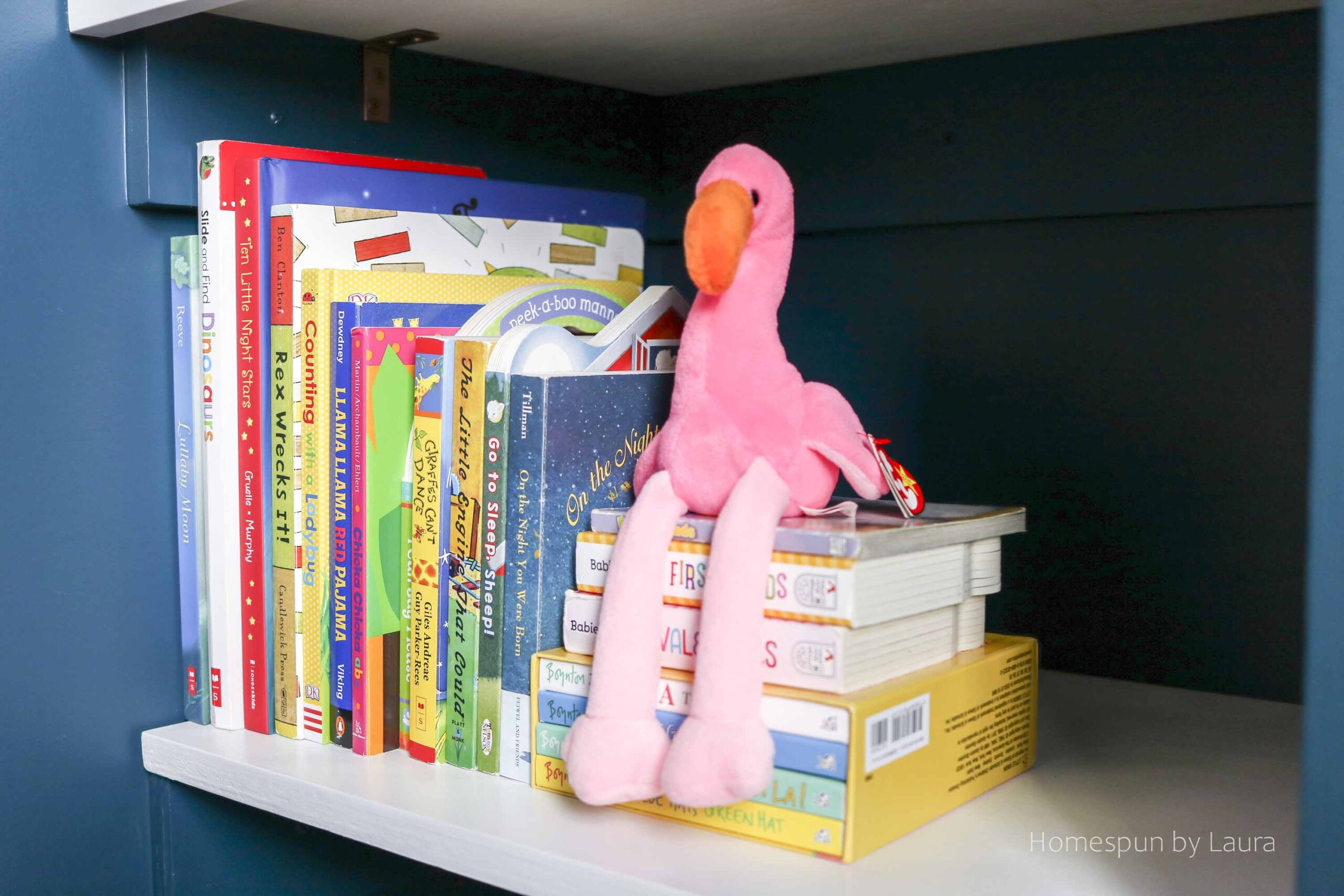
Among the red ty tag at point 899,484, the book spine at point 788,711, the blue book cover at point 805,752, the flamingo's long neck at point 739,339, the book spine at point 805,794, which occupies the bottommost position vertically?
the book spine at point 805,794

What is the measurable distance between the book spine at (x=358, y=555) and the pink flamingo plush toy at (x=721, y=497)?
0.17 meters

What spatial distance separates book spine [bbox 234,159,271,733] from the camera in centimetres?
76

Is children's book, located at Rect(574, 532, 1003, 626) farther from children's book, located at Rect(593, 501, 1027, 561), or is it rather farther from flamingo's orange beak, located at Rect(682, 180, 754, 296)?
flamingo's orange beak, located at Rect(682, 180, 754, 296)

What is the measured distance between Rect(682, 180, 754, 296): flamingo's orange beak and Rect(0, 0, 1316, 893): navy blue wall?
39cm

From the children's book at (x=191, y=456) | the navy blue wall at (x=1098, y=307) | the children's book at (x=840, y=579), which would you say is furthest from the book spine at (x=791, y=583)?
the navy blue wall at (x=1098, y=307)

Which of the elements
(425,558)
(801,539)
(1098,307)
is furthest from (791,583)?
(1098,307)

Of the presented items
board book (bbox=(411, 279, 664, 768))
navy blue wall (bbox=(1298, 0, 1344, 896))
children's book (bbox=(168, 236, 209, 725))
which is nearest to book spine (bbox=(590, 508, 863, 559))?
board book (bbox=(411, 279, 664, 768))

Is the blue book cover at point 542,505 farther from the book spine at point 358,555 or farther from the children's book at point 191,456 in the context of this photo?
the children's book at point 191,456

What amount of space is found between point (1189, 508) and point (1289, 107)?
294 mm

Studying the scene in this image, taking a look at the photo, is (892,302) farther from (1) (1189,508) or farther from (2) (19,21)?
(2) (19,21)

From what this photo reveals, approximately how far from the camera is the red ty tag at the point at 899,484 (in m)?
0.69

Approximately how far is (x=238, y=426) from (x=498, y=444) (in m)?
0.20

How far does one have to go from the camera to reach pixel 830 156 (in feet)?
3.39

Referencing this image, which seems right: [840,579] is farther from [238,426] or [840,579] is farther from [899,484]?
[238,426]
